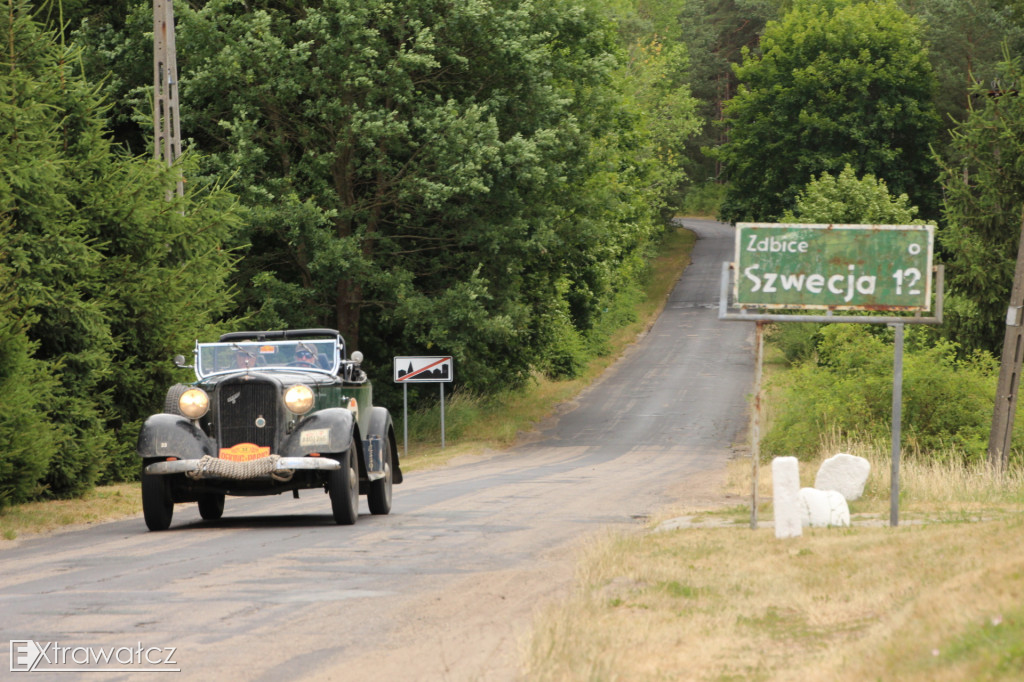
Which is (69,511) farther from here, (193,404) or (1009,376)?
(1009,376)

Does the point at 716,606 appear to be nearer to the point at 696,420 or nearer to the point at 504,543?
the point at 504,543

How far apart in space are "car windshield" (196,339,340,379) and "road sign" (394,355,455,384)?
52.4ft

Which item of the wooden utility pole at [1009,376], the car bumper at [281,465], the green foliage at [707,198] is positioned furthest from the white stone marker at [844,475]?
the green foliage at [707,198]

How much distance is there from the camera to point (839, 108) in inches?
2566

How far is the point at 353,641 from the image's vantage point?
8.20 m

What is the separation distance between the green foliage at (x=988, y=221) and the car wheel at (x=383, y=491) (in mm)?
19662

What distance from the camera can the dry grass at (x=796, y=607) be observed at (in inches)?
259

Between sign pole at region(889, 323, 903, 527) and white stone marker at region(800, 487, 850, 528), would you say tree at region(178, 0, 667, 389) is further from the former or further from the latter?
sign pole at region(889, 323, 903, 527)

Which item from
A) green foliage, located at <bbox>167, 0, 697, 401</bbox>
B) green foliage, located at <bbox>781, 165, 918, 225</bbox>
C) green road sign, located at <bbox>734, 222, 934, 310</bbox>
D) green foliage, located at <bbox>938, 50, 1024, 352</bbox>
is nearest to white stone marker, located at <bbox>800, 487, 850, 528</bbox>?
green road sign, located at <bbox>734, 222, 934, 310</bbox>

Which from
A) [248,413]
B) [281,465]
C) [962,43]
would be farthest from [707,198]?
[281,465]

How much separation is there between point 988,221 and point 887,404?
312 inches

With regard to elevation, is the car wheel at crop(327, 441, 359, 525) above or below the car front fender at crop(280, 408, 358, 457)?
below

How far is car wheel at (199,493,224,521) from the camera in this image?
650 inches

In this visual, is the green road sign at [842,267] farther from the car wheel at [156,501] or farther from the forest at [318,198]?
the forest at [318,198]
